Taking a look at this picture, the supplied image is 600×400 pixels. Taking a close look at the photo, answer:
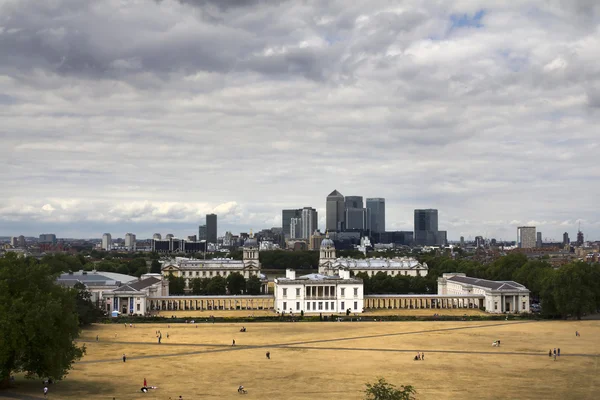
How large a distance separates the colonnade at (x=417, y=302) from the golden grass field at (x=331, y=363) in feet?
116

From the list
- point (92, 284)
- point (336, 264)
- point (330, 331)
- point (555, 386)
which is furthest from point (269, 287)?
point (555, 386)

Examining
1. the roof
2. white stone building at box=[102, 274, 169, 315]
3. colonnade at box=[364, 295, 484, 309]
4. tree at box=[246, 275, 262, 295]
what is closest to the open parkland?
white stone building at box=[102, 274, 169, 315]

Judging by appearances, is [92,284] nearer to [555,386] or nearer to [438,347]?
[438,347]

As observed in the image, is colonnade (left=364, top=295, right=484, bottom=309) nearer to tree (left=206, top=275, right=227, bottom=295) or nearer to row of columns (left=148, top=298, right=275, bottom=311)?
row of columns (left=148, top=298, right=275, bottom=311)

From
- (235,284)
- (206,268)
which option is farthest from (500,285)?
(206,268)

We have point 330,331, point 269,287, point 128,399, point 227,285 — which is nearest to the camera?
point 128,399

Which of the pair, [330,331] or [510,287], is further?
[510,287]

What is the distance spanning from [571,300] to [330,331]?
39754 mm

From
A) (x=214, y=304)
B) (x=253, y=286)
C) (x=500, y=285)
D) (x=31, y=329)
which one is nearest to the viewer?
(x=31, y=329)

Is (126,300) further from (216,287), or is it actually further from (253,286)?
(253,286)

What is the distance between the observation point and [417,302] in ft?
465

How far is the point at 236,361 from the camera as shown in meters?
72.8

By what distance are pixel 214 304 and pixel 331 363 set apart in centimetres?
6933

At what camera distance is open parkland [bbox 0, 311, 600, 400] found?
5769 centimetres
